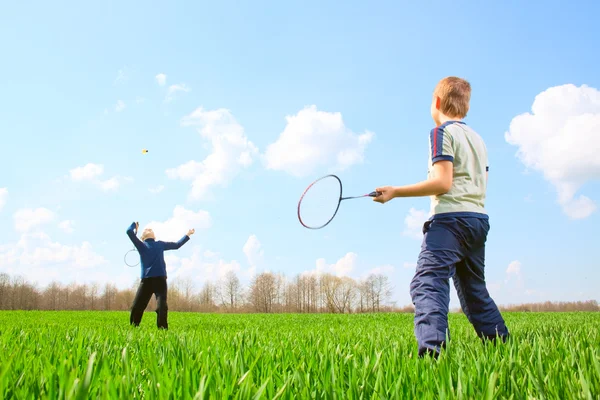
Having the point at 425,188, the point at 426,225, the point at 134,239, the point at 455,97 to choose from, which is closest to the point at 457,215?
the point at 426,225

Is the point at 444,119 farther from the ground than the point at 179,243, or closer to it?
farther from the ground

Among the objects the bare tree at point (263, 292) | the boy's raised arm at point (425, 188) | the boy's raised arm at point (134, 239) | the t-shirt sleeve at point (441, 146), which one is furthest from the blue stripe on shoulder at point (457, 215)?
the bare tree at point (263, 292)

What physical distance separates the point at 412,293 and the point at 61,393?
2600mm

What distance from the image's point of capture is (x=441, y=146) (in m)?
3.51

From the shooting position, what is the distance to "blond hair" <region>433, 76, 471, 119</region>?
156 inches

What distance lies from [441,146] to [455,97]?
2.34 feet

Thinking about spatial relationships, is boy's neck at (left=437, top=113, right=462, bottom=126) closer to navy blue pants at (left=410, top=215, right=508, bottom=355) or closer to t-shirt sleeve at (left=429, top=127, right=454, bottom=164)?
t-shirt sleeve at (left=429, top=127, right=454, bottom=164)

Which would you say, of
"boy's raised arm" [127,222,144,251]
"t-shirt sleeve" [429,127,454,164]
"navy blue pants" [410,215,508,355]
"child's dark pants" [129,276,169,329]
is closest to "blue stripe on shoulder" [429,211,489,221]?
"navy blue pants" [410,215,508,355]

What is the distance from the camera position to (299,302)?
5644cm

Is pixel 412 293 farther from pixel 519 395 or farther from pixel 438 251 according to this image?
pixel 519 395

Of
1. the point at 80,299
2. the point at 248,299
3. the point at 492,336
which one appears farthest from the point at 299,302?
the point at 492,336

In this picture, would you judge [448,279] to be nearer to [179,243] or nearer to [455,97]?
[455,97]

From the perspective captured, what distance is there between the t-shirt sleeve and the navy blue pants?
46 centimetres

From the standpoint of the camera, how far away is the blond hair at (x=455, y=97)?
396cm
